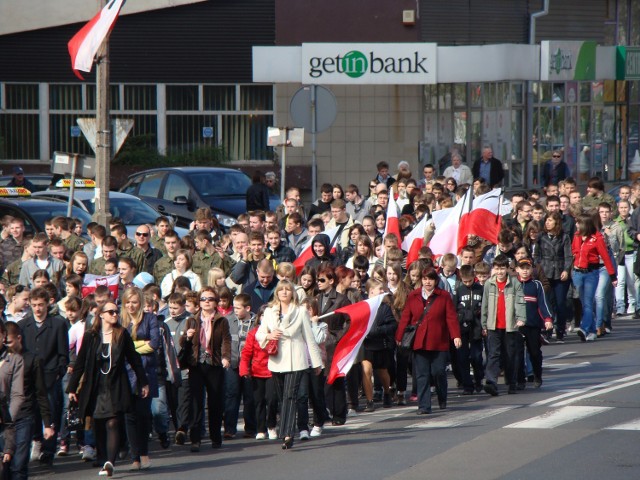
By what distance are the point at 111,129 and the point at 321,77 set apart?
11782mm

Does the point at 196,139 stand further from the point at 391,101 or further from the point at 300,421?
the point at 300,421

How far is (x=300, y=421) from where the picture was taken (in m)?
12.0

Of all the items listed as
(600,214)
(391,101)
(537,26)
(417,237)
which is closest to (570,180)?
(600,214)

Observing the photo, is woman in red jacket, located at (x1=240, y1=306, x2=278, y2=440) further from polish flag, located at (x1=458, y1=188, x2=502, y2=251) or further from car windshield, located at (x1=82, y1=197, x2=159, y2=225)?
car windshield, located at (x1=82, y1=197, x2=159, y2=225)

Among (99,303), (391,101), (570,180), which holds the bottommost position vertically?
(99,303)

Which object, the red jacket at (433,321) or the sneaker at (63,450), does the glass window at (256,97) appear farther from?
the sneaker at (63,450)

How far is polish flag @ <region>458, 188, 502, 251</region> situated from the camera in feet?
55.9

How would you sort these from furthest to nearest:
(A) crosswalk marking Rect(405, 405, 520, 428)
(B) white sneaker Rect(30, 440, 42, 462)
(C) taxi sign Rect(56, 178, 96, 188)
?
1. (C) taxi sign Rect(56, 178, 96, 188)
2. (A) crosswalk marking Rect(405, 405, 520, 428)
3. (B) white sneaker Rect(30, 440, 42, 462)

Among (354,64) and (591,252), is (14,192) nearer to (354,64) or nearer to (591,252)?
(591,252)

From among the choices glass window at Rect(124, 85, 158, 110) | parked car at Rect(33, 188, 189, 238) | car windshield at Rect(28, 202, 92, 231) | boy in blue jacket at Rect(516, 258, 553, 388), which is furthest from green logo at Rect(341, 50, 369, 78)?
boy in blue jacket at Rect(516, 258, 553, 388)

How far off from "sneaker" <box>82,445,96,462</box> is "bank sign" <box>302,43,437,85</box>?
60.5ft

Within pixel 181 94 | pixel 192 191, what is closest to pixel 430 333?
pixel 192 191

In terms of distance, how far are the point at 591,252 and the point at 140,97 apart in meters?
18.3

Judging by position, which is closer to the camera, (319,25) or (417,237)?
(417,237)
